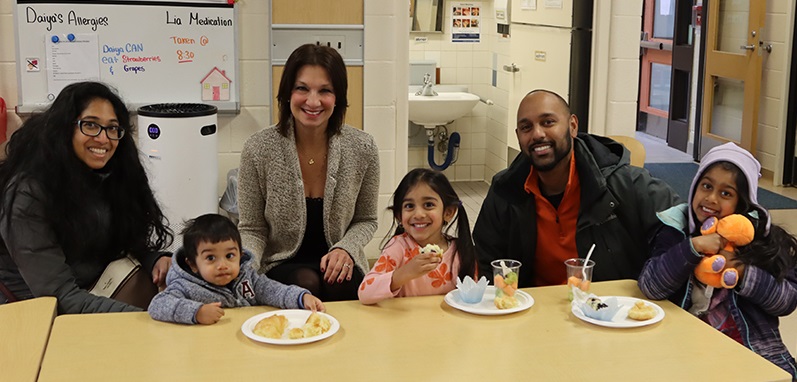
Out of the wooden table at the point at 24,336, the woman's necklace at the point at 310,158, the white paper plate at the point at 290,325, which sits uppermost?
the woman's necklace at the point at 310,158

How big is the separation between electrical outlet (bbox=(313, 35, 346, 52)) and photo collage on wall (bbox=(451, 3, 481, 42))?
2.34 meters

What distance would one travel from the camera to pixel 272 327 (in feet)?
6.63

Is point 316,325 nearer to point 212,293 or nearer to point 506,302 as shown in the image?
point 212,293

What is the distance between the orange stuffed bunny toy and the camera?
220 centimetres

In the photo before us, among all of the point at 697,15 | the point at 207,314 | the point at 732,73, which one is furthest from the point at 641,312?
the point at 697,15

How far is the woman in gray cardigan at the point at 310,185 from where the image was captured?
9.66ft

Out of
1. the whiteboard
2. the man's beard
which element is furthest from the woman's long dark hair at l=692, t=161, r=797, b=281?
the whiteboard

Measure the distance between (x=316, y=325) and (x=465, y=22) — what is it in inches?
201

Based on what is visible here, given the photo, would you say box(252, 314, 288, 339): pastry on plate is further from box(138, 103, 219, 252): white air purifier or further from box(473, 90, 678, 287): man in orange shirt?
box(138, 103, 219, 252): white air purifier

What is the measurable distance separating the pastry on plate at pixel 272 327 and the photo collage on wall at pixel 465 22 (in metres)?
5.04

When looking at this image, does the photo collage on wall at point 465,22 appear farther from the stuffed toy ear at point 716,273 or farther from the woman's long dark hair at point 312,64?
the stuffed toy ear at point 716,273

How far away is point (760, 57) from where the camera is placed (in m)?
7.00

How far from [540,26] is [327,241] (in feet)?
11.3

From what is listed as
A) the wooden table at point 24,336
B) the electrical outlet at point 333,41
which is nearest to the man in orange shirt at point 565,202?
the wooden table at point 24,336
